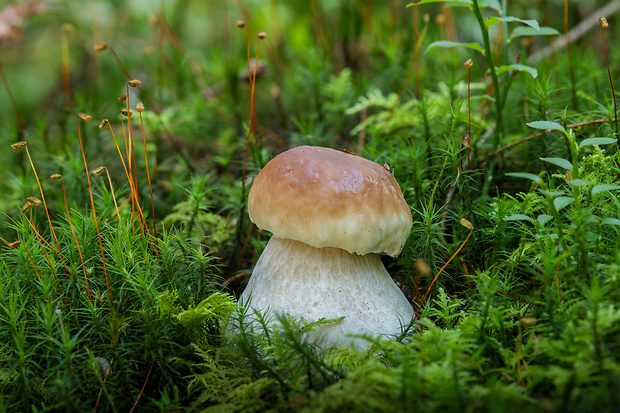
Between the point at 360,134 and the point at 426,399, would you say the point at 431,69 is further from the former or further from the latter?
the point at 426,399

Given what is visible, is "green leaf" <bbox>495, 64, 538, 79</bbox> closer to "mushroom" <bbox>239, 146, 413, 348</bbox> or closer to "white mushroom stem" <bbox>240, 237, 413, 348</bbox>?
"mushroom" <bbox>239, 146, 413, 348</bbox>

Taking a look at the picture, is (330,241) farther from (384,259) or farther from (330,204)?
(384,259)

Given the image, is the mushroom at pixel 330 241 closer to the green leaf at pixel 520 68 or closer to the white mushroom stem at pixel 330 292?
the white mushroom stem at pixel 330 292

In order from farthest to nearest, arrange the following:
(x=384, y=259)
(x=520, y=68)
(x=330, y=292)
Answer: (x=384, y=259) → (x=520, y=68) → (x=330, y=292)

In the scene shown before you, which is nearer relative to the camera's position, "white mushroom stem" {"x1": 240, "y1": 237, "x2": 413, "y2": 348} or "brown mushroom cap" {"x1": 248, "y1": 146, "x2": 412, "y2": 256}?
"brown mushroom cap" {"x1": 248, "y1": 146, "x2": 412, "y2": 256}

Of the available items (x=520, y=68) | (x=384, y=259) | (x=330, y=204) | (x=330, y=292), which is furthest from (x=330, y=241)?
(x=520, y=68)

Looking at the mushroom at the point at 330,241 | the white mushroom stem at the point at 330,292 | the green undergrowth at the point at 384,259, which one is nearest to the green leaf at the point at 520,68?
the green undergrowth at the point at 384,259

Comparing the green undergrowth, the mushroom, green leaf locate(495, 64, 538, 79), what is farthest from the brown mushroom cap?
green leaf locate(495, 64, 538, 79)
